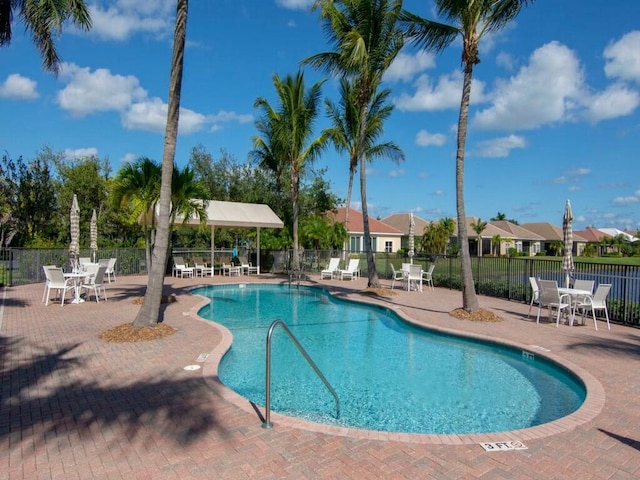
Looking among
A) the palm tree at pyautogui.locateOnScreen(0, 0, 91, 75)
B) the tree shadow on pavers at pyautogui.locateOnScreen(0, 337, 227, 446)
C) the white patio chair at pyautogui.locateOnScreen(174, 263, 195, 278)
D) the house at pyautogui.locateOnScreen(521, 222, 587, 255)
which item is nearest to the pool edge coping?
the tree shadow on pavers at pyautogui.locateOnScreen(0, 337, 227, 446)

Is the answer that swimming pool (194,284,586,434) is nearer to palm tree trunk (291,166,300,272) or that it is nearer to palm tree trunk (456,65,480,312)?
palm tree trunk (456,65,480,312)

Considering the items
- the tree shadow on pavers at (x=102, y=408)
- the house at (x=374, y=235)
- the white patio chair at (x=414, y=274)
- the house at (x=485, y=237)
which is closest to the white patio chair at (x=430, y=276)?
the white patio chair at (x=414, y=274)

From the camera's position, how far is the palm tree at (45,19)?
12.2m

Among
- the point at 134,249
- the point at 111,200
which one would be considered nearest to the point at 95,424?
the point at 111,200

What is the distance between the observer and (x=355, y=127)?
21.0 metres

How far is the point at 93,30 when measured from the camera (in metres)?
12.3

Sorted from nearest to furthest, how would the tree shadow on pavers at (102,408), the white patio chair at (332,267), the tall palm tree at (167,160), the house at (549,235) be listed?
the tree shadow on pavers at (102,408), the tall palm tree at (167,160), the white patio chair at (332,267), the house at (549,235)

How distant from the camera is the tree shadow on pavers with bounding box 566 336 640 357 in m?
7.31

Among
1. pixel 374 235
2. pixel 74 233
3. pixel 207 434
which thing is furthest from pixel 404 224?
pixel 207 434

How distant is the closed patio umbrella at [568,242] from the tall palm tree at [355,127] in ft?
33.9

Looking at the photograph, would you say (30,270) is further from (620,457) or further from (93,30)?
(620,457)

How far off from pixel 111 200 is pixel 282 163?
12.2 m

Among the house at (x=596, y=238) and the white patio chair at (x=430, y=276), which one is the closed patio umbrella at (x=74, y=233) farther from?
the house at (x=596, y=238)

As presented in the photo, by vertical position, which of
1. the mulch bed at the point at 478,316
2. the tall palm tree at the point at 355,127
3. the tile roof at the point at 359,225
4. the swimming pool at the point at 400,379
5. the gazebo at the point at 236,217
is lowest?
the swimming pool at the point at 400,379
